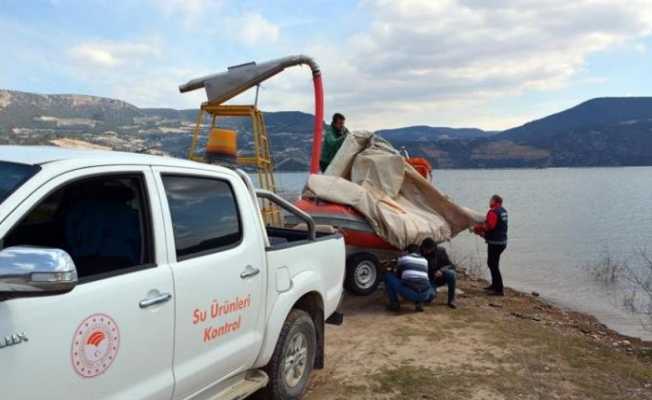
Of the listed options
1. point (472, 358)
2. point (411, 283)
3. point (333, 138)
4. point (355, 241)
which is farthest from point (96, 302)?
point (333, 138)

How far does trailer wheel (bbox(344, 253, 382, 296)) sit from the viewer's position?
400 inches

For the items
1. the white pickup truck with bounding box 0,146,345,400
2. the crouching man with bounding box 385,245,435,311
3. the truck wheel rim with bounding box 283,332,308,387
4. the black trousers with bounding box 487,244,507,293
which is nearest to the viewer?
the white pickup truck with bounding box 0,146,345,400

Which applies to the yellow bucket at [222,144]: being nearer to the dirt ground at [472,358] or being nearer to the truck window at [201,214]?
the dirt ground at [472,358]

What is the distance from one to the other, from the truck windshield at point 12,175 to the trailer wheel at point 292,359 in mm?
2510

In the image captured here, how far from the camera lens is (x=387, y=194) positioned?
11188 millimetres

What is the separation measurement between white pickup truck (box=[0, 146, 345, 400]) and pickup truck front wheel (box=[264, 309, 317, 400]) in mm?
17

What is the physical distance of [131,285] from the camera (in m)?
3.14

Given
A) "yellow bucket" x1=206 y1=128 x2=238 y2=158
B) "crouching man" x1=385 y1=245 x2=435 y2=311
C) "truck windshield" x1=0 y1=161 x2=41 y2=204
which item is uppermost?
"yellow bucket" x1=206 y1=128 x2=238 y2=158

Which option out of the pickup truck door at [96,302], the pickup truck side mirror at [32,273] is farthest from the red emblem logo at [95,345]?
the pickup truck side mirror at [32,273]

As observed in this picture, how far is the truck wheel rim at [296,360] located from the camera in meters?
5.01

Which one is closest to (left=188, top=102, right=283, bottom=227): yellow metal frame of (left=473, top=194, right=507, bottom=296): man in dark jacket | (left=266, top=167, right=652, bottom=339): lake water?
(left=266, top=167, right=652, bottom=339): lake water

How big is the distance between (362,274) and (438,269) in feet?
4.51

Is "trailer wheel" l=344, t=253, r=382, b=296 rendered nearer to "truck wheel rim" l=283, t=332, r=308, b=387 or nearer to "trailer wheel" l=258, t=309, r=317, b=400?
"trailer wheel" l=258, t=309, r=317, b=400

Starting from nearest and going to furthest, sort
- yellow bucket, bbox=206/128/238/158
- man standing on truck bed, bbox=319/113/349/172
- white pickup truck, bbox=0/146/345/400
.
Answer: white pickup truck, bbox=0/146/345/400
yellow bucket, bbox=206/128/238/158
man standing on truck bed, bbox=319/113/349/172
